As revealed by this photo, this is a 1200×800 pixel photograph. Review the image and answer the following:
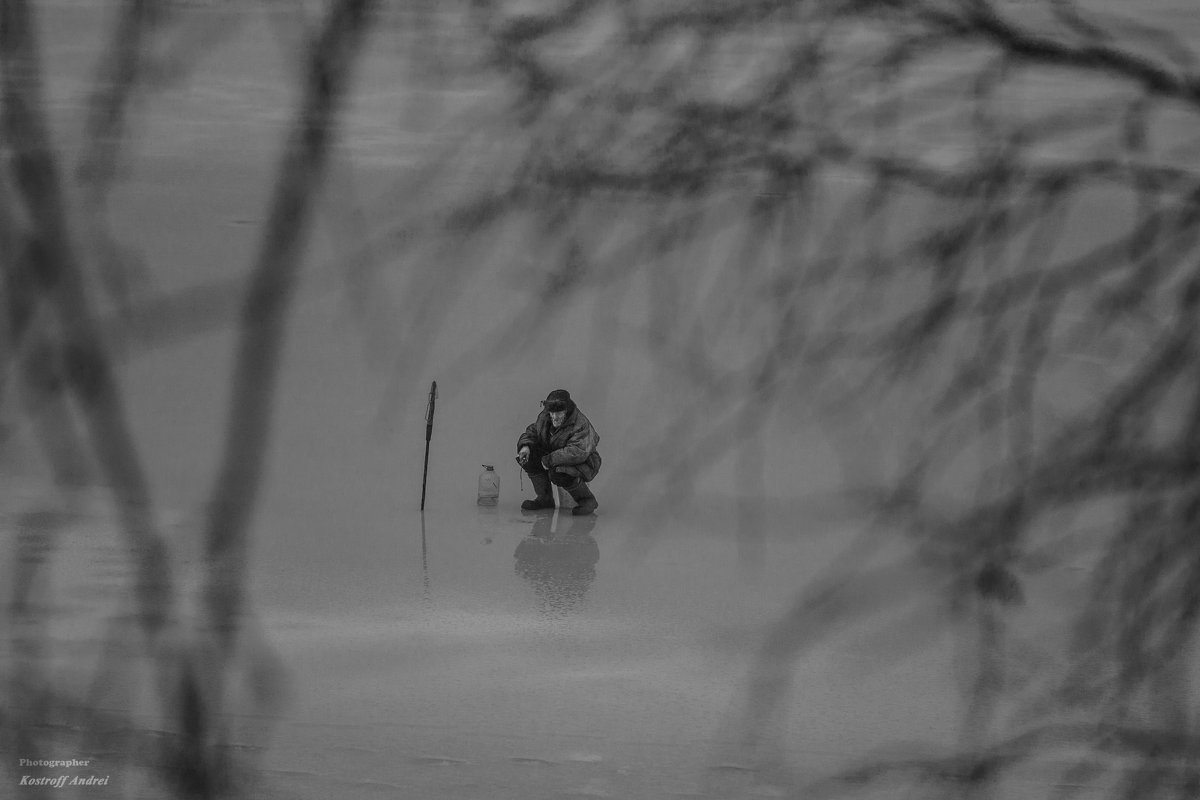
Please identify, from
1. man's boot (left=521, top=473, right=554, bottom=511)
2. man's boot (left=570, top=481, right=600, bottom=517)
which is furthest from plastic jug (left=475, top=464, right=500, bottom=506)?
man's boot (left=570, top=481, right=600, bottom=517)

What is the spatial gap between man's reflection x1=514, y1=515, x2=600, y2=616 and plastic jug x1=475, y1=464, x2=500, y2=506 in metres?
0.43

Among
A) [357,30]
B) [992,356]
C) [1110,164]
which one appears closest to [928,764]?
[992,356]

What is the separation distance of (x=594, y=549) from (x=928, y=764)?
457 cm

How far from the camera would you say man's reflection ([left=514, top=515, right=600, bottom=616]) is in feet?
16.2

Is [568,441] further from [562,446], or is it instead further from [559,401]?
[559,401]

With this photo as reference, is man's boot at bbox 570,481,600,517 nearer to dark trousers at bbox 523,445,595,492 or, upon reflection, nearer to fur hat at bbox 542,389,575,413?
dark trousers at bbox 523,445,595,492

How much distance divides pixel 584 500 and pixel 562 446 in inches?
17.7

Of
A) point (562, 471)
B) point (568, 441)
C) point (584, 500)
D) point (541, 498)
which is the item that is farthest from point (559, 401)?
point (541, 498)

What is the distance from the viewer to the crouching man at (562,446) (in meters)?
6.07

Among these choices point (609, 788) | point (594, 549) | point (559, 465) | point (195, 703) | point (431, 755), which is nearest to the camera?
point (195, 703)

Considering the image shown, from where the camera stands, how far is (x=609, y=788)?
3.05 metres

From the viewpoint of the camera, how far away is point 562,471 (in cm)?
619

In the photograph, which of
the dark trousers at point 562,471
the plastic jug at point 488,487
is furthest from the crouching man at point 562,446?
the plastic jug at point 488,487

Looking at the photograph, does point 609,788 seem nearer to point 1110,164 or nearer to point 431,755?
point 431,755
